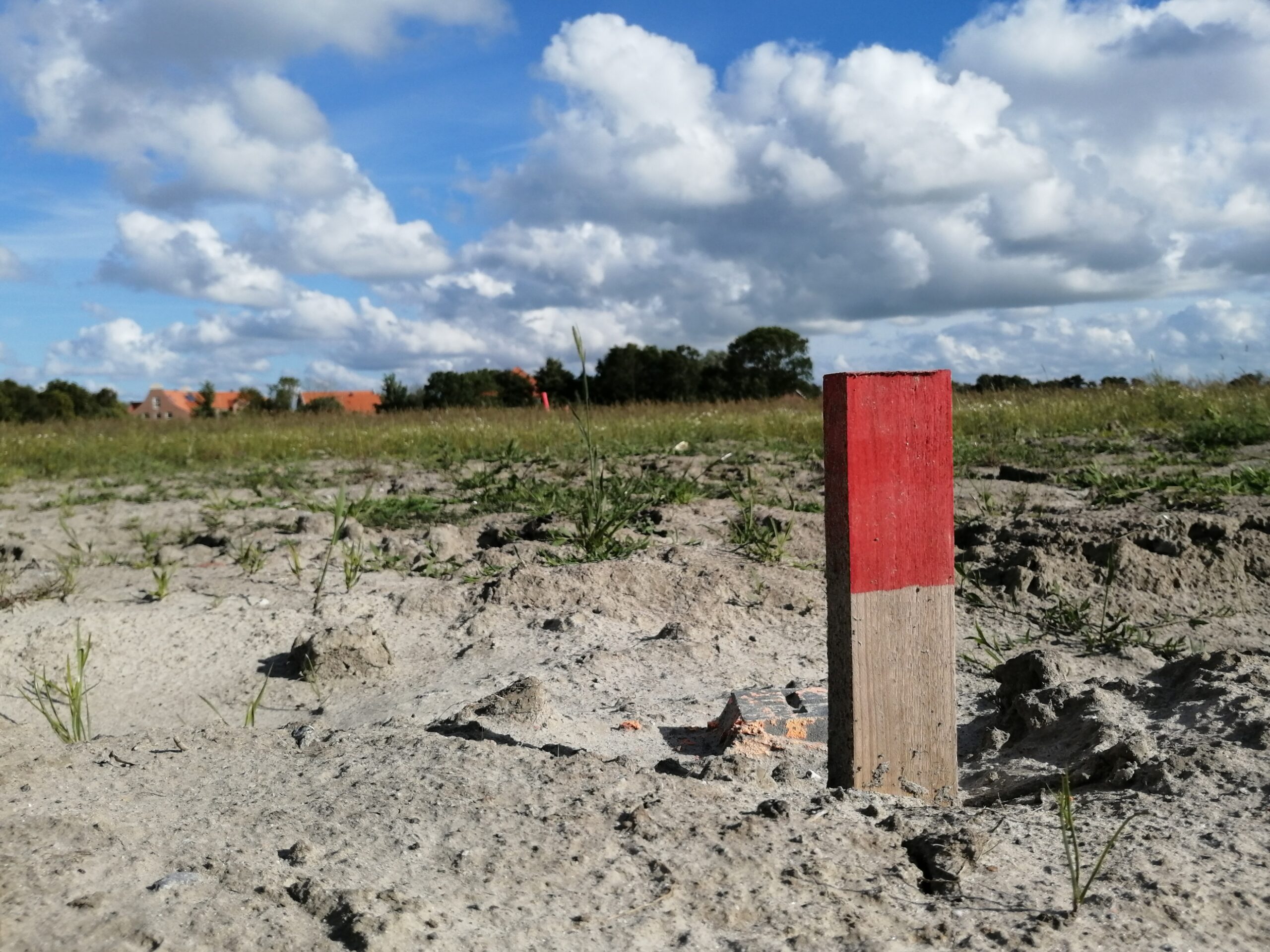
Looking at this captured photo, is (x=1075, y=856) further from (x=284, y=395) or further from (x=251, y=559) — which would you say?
(x=284, y=395)

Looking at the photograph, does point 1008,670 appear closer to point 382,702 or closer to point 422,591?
point 382,702

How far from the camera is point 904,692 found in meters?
2.21

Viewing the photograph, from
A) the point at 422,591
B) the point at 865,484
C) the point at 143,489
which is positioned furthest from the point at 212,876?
the point at 143,489

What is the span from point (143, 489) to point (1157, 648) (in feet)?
21.9

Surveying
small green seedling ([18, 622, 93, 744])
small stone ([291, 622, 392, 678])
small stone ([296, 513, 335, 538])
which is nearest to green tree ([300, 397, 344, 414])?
small stone ([296, 513, 335, 538])

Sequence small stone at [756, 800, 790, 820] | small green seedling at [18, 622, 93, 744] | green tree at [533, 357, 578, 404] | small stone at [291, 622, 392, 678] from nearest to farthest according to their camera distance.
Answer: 1. small stone at [756, 800, 790, 820]
2. small green seedling at [18, 622, 93, 744]
3. small stone at [291, 622, 392, 678]
4. green tree at [533, 357, 578, 404]

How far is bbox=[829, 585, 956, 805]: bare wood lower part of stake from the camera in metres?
2.16

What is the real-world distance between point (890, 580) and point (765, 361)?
4454 cm

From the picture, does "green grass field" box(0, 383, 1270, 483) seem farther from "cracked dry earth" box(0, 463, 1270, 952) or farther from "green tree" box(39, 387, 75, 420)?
"green tree" box(39, 387, 75, 420)

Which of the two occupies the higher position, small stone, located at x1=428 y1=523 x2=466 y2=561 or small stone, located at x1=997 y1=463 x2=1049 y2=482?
small stone, located at x1=997 y1=463 x2=1049 y2=482

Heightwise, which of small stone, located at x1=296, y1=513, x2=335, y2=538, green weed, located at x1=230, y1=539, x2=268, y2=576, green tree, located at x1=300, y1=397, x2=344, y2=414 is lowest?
green weed, located at x1=230, y1=539, x2=268, y2=576

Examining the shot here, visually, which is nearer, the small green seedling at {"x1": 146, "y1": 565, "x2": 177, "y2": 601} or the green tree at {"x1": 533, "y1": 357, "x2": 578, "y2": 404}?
the small green seedling at {"x1": 146, "y1": 565, "x2": 177, "y2": 601}

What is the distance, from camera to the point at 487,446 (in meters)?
9.97

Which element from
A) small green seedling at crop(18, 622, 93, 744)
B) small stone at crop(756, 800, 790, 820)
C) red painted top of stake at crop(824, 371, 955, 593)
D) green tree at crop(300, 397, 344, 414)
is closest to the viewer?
small stone at crop(756, 800, 790, 820)
